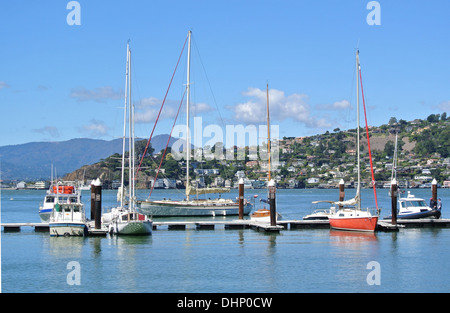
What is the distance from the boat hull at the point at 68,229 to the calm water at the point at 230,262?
78 cm

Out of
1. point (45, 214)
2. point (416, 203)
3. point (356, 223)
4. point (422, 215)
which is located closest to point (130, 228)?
point (45, 214)

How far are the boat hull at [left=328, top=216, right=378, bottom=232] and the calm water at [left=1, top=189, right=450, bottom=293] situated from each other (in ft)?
3.24

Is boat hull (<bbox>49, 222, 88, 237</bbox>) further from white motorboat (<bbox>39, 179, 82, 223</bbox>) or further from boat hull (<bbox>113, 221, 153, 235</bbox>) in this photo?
white motorboat (<bbox>39, 179, 82, 223</bbox>)

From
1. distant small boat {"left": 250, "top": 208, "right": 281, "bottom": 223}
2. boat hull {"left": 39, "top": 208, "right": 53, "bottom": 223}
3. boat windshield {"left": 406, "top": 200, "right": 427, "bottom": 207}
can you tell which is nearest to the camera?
distant small boat {"left": 250, "top": 208, "right": 281, "bottom": 223}

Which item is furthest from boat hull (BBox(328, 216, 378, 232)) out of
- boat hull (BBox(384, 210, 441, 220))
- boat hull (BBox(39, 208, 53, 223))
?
boat hull (BBox(39, 208, 53, 223))

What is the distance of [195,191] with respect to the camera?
216 ft

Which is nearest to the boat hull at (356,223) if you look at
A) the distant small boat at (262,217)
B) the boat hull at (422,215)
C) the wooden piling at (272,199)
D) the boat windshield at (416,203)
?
the wooden piling at (272,199)

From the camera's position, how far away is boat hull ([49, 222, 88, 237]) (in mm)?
42750

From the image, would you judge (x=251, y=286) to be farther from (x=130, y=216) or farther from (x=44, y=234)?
(x=44, y=234)

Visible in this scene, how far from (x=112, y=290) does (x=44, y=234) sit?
67.7 feet

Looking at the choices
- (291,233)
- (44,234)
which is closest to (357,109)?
(291,233)

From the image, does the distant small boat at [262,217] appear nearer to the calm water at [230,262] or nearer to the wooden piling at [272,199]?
the wooden piling at [272,199]

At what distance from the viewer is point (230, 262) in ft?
111
